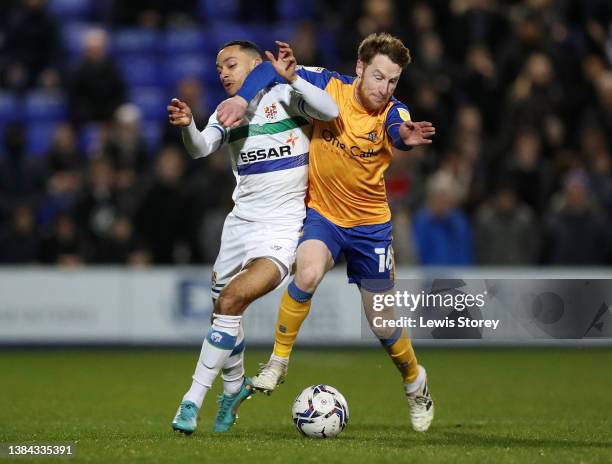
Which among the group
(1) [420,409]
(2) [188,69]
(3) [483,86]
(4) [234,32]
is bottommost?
(1) [420,409]

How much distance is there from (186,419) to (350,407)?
304cm

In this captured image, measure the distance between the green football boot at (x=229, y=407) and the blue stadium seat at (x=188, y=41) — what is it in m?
12.9

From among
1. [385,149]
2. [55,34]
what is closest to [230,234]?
[385,149]

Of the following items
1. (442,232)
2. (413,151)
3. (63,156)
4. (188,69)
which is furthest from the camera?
(188,69)

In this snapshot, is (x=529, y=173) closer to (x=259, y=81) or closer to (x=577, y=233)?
(x=577, y=233)

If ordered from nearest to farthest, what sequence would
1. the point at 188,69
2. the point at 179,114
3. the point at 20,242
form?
the point at 179,114 → the point at 20,242 → the point at 188,69

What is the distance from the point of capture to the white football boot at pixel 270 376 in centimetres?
845

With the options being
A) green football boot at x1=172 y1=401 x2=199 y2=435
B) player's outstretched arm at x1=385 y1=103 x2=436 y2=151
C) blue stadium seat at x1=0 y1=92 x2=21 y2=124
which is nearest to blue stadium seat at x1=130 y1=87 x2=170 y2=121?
blue stadium seat at x1=0 y1=92 x2=21 y2=124

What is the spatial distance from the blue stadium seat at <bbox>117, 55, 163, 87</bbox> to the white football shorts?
12.8 m

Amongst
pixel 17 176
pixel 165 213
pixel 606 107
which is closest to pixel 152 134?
pixel 17 176

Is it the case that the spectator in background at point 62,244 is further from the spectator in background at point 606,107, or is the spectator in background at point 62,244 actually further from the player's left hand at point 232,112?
the player's left hand at point 232,112

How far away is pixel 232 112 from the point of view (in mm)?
8172

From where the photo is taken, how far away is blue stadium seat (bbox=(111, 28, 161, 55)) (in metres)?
21.4

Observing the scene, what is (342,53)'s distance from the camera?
18.8 metres
